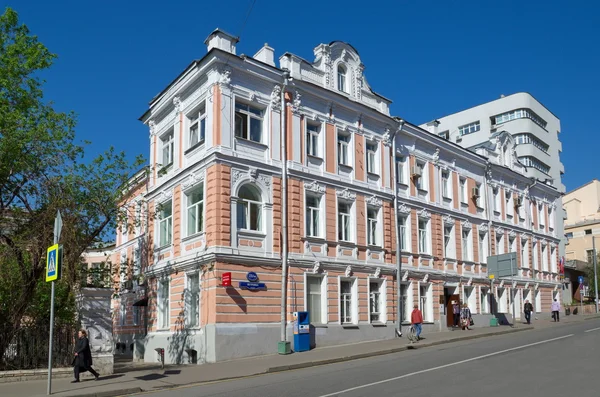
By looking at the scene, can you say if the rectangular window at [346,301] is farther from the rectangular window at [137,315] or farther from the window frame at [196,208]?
the rectangular window at [137,315]

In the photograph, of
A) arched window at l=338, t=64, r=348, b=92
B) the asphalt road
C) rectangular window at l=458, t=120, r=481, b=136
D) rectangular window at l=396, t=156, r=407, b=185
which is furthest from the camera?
rectangular window at l=458, t=120, r=481, b=136

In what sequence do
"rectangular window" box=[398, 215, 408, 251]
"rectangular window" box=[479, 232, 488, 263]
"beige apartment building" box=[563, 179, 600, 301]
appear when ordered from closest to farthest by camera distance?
"rectangular window" box=[398, 215, 408, 251]
"rectangular window" box=[479, 232, 488, 263]
"beige apartment building" box=[563, 179, 600, 301]

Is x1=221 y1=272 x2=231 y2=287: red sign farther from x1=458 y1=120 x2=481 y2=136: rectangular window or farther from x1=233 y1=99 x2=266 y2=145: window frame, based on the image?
x1=458 y1=120 x2=481 y2=136: rectangular window

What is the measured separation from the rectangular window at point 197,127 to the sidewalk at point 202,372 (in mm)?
8885

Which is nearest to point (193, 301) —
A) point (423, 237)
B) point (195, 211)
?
point (195, 211)

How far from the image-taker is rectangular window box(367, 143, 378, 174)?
28.5 meters

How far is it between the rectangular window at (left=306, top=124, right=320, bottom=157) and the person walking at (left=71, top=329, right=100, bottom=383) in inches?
492

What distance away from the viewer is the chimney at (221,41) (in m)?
22.8

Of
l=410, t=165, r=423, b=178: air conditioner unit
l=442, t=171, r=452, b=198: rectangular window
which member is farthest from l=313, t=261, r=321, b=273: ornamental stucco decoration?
l=442, t=171, r=452, b=198: rectangular window

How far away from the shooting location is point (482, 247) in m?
36.8

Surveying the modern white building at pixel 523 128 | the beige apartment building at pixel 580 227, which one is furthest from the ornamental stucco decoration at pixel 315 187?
the beige apartment building at pixel 580 227

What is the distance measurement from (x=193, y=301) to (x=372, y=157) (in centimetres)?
1128

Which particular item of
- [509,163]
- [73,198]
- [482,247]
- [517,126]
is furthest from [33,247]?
[517,126]

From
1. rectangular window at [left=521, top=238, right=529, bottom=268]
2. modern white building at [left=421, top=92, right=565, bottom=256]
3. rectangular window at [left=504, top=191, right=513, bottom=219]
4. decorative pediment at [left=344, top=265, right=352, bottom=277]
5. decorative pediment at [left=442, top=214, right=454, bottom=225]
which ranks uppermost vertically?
modern white building at [left=421, top=92, right=565, bottom=256]
